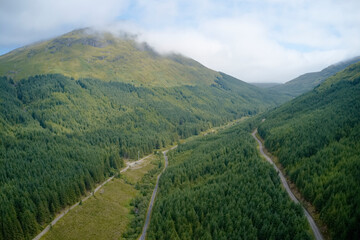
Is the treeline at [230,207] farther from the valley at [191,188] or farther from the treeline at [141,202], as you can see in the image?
the treeline at [141,202]


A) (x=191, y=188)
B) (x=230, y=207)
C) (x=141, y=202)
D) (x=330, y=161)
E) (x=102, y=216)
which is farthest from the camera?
(x=141, y=202)

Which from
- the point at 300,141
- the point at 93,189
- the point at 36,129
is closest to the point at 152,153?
the point at 93,189

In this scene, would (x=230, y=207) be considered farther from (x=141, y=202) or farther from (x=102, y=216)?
(x=102, y=216)

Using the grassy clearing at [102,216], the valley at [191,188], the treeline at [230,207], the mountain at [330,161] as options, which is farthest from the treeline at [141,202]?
the mountain at [330,161]

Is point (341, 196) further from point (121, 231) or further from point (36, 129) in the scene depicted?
point (36, 129)

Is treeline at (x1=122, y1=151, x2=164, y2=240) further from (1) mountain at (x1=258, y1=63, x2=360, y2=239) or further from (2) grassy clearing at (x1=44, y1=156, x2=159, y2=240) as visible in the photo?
(1) mountain at (x1=258, y1=63, x2=360, y2=239)

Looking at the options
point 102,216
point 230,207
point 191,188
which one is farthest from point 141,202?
point 230,207

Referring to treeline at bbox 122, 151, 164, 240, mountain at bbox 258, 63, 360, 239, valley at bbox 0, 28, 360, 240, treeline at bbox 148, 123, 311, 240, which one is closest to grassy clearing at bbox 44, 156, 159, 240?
valley at bbox 0, 28, 360, 240
